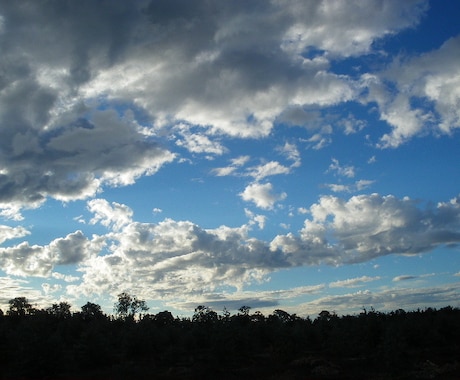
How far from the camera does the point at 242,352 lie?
2233 inches

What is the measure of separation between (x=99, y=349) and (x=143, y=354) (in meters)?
9.24

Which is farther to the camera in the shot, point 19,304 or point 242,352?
point 19,304

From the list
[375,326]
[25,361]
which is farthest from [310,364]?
[25,361]

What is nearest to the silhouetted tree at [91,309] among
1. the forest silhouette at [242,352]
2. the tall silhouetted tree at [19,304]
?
the tall silhouetted tree at [19,304]

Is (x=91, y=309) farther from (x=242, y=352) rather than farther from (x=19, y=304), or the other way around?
(x=242, y=352)

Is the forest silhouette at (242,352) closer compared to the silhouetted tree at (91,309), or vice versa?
the forest silhouette at (242,352)

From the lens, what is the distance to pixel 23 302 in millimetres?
110938

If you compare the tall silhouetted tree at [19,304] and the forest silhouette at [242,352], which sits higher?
the tall silhouetted tree at [19,304]

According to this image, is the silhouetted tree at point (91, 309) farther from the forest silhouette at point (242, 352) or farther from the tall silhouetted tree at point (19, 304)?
the forest silhouette at point (242, 352)

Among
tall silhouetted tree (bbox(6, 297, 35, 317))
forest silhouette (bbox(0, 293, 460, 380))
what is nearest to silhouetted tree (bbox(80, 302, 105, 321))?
tall silhouetted tree (bbox(6, 297, 35, 317))

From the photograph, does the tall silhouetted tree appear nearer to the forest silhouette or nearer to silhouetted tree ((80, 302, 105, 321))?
silhouetted tree ((80, 302, 105, 321))

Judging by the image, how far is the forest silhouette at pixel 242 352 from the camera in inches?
1502

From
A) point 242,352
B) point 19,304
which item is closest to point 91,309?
point 19,304

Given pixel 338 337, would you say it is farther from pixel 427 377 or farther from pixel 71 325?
pixel 71 325
